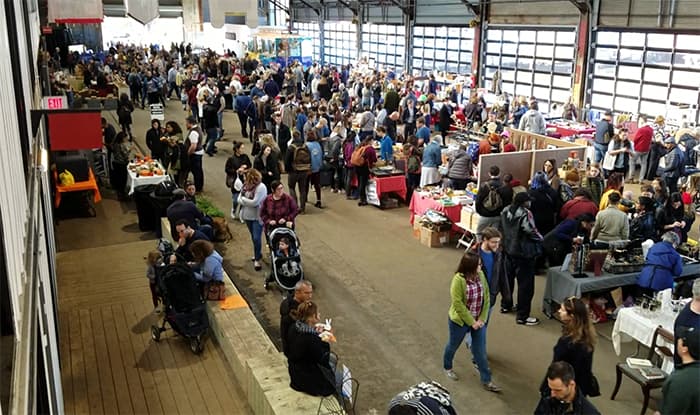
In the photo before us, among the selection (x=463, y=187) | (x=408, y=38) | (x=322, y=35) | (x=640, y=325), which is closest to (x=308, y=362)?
(x=640, y=325)

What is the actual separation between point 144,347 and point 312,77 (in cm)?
1936

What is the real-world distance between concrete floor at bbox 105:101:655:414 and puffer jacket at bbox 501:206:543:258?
36.1 inches

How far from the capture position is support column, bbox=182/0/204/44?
136 ft

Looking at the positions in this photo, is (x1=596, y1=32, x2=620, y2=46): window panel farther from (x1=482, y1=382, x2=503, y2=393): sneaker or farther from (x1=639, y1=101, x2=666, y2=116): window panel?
(x1=482, y1=382, x2=503, y2=393): sneaker

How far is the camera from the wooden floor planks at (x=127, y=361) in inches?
237

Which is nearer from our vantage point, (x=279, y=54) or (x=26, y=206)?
(x=26, y=206)

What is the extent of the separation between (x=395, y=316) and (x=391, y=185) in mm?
4740

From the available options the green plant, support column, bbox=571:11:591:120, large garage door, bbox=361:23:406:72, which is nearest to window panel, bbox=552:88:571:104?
support column, bbox=571:11:591:120

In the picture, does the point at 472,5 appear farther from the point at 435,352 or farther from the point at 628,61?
the point at 435,352

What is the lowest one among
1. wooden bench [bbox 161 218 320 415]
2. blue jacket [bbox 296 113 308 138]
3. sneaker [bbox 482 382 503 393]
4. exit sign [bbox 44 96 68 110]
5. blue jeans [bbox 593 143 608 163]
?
sneaker [bbox 482 382 503 393]

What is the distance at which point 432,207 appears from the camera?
10.5m

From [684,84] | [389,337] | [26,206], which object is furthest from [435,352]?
[684,84]

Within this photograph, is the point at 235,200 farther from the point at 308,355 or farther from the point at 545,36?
the point at 545,36

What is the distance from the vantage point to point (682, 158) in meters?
12.3
